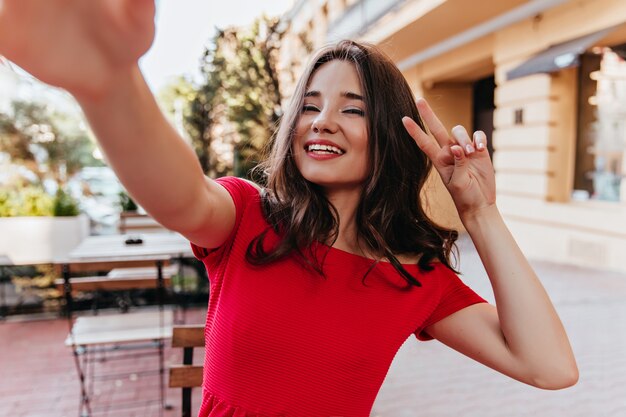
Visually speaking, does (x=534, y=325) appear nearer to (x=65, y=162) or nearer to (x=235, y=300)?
(x=235, y=300)

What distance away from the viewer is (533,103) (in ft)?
24.2

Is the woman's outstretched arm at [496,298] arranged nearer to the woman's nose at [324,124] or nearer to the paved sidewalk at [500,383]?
the woman's nose at [324,124]

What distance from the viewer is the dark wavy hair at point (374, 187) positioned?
1094 mm

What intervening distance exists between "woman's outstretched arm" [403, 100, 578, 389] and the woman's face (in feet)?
0.39

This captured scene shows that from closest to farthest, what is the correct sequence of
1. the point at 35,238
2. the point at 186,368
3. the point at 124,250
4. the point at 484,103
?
1. the point at 186,368
2. the point at 124,250
3. the point at 35,238
4. the point at 484,103

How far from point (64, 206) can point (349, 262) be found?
→ 639cm

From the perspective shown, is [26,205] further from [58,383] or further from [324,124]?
[324,124]

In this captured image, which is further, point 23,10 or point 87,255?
point 87,255

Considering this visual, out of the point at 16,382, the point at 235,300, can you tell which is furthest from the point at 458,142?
the point at 16,382

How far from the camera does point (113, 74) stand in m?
0.48

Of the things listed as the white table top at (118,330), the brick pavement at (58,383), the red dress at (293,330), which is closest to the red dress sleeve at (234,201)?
the red dress at (293,330)

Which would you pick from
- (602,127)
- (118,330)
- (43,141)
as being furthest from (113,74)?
(43,141)

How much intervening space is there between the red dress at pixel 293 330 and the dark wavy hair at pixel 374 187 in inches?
2.1

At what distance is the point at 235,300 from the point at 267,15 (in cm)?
581
